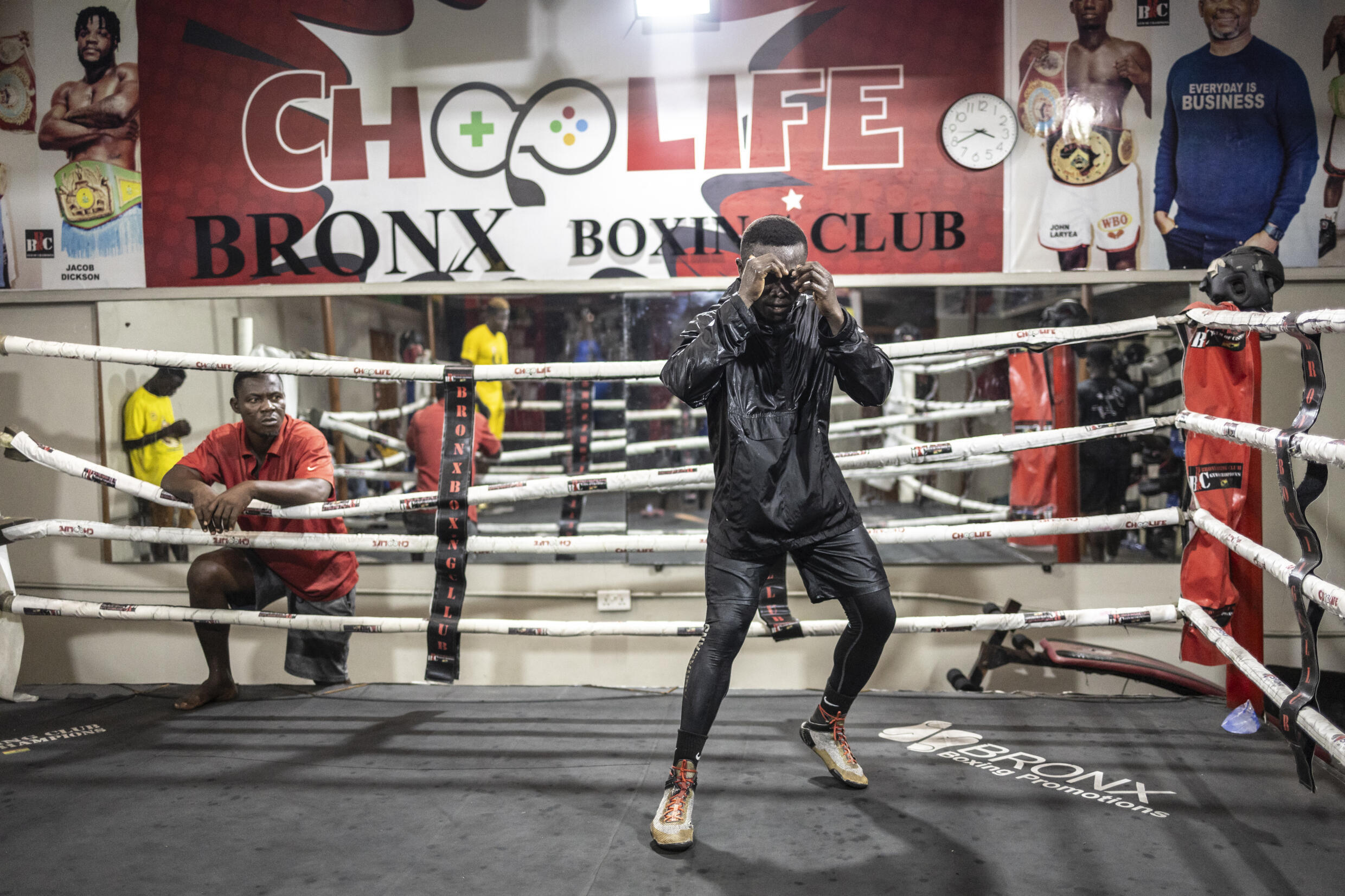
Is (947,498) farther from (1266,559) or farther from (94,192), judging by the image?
(94,192)

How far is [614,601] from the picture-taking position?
11.3 ft

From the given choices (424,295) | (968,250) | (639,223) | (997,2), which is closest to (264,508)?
(424,295)

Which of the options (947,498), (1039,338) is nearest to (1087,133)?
(1039,338)

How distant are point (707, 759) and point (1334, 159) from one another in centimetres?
311

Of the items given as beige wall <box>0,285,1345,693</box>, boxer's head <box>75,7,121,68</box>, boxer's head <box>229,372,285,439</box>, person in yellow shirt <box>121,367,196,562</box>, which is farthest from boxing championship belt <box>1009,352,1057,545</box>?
boxer's head <box>75,7,121,68</box>

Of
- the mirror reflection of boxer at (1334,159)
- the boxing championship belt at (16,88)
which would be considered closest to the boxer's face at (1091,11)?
the mirror reflection of boxer at (1334,159)

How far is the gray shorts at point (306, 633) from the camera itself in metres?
2.75

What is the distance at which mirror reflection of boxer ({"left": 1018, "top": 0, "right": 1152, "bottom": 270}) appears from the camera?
3217mm

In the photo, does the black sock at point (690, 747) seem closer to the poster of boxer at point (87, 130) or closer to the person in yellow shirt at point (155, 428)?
the person in yellow shirt at point (155, 428)

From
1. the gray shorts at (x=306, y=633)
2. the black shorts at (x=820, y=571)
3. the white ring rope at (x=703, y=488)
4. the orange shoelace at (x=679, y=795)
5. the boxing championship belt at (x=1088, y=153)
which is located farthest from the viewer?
the white ring rope at (x=703, y=488)

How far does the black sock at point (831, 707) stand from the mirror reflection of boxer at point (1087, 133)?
2036 millimetres

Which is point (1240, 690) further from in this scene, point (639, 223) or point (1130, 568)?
point (639, 223)

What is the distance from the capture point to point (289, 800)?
6.61 ft

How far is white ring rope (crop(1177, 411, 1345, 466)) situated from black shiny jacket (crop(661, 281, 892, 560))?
78cm
